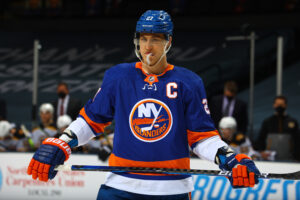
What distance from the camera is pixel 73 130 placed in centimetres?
235

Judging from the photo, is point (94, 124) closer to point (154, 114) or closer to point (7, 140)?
point (154, 114)

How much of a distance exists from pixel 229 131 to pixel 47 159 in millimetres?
3787

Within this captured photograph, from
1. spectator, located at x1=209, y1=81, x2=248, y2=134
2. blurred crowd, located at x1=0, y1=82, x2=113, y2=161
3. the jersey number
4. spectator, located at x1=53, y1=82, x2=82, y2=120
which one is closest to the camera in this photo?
the jersey number

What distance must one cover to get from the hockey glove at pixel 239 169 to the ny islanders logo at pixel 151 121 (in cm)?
29

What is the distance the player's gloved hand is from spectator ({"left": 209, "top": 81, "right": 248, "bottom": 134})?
426 centimetres

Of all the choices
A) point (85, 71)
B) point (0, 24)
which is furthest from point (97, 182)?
point (0, 24)

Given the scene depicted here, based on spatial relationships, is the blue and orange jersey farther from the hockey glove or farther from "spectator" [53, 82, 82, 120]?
"spectator" [53, 82, 82, 120]

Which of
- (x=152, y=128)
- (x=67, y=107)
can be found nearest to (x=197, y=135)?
(x=152, y=128)

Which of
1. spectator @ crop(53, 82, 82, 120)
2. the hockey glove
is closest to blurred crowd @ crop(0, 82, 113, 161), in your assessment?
spectator @ crop(53, 82, 82, 120)

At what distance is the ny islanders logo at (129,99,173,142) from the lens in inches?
86.7

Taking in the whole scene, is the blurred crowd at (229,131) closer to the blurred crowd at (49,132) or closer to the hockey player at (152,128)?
the blurred crowd at (49,132)

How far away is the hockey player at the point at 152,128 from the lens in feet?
7.21

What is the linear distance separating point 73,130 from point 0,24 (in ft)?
37.1

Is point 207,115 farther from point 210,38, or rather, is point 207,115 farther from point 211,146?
point 210,38
